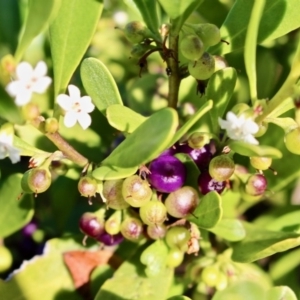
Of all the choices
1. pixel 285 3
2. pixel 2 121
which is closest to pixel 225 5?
pixel 285 3

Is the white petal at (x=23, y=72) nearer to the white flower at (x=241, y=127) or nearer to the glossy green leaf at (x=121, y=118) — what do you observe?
the glossy green leaf at (x=121, y=118)

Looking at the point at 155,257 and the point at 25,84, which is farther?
the point at 155,257

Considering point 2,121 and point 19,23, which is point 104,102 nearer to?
point 2,121

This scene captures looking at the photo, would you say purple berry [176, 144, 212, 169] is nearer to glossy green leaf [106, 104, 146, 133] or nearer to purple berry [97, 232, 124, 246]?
glossy green leaf [106, 104, 146, 133]

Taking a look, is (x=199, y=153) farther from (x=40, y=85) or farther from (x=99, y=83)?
(x=40, y=85)

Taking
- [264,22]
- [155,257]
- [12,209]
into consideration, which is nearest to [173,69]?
[264,22]

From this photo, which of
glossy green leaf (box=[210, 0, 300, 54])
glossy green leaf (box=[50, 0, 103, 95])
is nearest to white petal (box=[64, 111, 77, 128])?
glossy green leaf (box=[50, 0, 103, 95])
